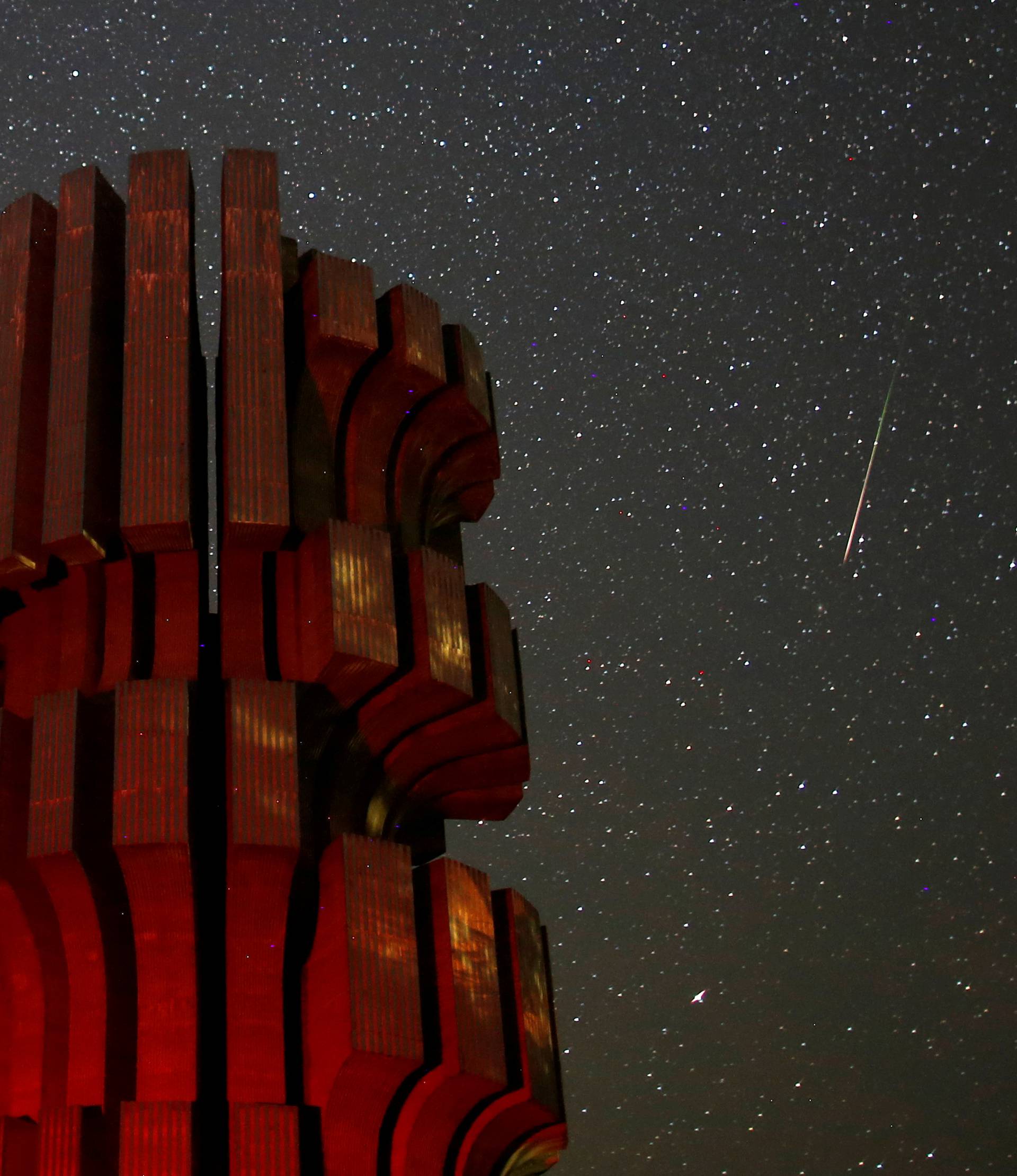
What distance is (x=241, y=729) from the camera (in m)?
14.0

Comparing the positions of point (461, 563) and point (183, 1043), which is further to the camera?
point (461, 563)

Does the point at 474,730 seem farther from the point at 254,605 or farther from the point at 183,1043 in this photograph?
the point at 183,1043

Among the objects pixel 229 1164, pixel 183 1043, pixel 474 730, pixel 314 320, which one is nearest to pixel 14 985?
pixel 183 1043

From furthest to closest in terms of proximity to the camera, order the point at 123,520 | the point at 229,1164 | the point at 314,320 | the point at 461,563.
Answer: the point at 461,563 < the point at 314,320 < the point at 123,520 < the point at 229,1164

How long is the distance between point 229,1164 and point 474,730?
5.29 metres

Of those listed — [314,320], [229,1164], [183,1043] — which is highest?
[314,320]

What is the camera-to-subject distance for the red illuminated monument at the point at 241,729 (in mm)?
13383

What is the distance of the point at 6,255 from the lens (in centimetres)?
1662

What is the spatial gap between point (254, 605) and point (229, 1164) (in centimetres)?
527

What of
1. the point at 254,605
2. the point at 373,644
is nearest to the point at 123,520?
the point at 254,605

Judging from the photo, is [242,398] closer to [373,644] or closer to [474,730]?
[373,644]

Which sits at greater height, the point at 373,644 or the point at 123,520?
the point at 123,520

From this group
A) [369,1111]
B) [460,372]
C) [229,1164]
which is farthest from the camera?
[460,372]

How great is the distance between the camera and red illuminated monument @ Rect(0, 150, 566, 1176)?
13.4 meters
